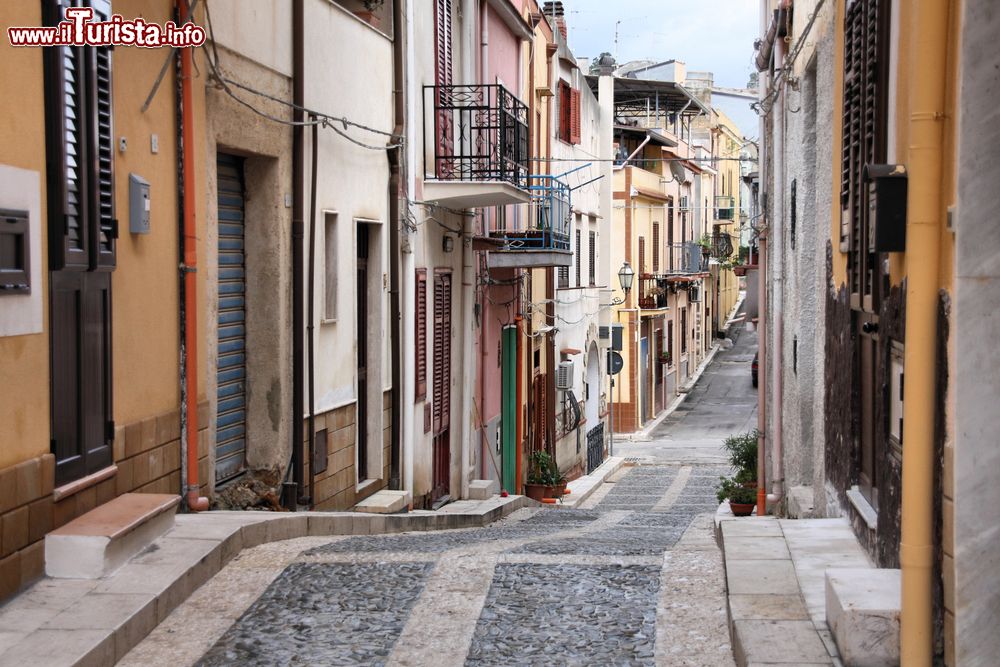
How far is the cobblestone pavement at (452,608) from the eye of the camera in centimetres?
613

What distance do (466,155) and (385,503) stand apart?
4752 millimetres

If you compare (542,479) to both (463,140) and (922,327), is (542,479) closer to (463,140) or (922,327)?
(463,140)

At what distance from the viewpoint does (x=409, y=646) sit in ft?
20.6

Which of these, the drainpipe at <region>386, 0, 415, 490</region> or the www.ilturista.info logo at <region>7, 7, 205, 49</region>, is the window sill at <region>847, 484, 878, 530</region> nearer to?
the www.ilturista.info logo at <region>7, 7, 205, 49</region>

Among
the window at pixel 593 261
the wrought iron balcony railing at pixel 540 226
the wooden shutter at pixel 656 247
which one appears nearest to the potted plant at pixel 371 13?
the wrought iron balcony railing at pixel 540 226

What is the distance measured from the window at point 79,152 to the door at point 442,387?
8.43 m

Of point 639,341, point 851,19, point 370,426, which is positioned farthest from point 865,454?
point 639,341

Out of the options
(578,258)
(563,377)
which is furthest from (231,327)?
(578,258)

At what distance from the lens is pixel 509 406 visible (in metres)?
21.1

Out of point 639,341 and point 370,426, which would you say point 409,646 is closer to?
point 370,426

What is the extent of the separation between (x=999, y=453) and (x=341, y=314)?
8184mm

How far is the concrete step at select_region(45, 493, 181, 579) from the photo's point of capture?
6.64m

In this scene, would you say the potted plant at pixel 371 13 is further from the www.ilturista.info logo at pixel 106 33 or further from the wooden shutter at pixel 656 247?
the wooden shutter at pixel 656 247

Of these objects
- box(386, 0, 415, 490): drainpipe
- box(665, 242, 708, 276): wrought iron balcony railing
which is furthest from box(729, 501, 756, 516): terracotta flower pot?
box(665, 242, 708, 276): wrought iron balcony railing
